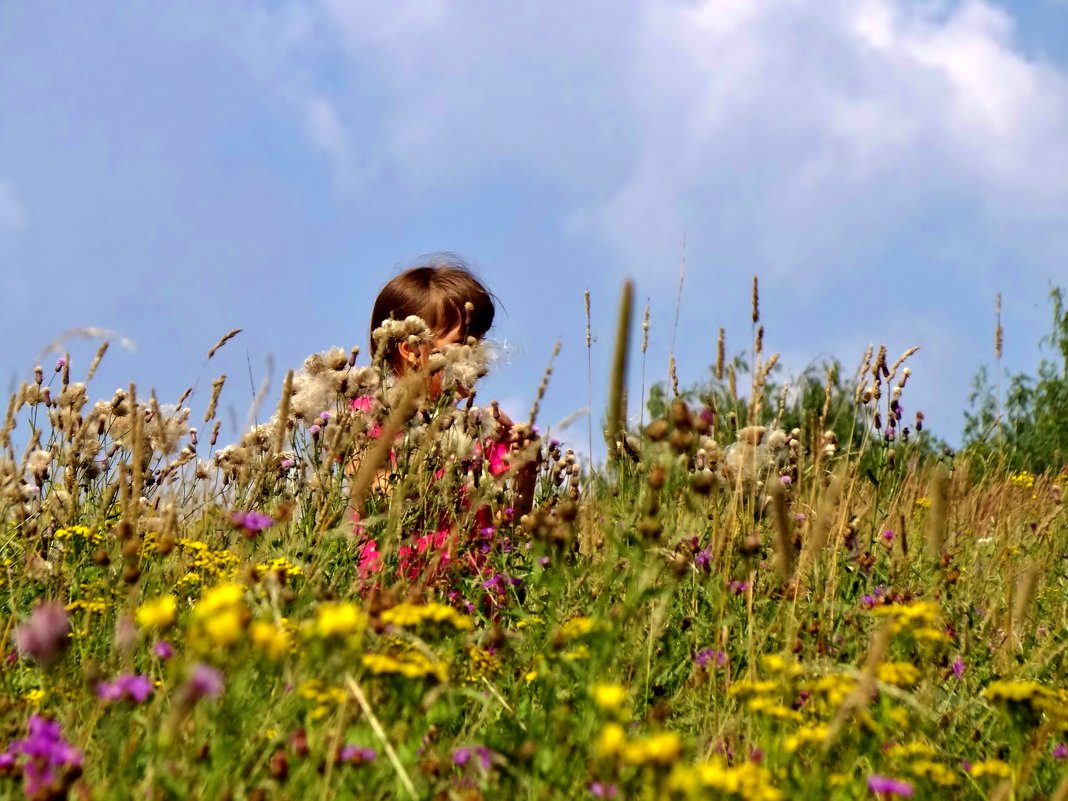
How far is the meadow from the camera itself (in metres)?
1.94

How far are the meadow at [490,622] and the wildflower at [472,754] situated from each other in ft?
0.04

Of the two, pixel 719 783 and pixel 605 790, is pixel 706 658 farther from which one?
pixel 719 783

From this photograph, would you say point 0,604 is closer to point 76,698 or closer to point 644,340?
point 76,698

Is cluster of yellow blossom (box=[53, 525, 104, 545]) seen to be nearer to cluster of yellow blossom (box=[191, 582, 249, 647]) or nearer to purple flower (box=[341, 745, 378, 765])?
purple flower (box=[341, 745, 378, 765])

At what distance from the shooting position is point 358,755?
1.92m

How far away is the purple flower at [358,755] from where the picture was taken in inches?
75.8

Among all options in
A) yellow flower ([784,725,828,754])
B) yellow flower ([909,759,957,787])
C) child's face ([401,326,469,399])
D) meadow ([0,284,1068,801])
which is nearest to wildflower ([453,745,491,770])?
meadow ([0,284,1068,801])

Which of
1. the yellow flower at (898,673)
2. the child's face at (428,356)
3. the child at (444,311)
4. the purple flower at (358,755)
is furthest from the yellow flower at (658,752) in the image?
the child at (444,311)

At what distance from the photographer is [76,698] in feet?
9.09

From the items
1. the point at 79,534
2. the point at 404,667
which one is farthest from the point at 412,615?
the point at 79,534

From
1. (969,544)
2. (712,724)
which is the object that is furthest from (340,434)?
(969,544)

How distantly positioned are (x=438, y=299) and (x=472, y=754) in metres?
3.99

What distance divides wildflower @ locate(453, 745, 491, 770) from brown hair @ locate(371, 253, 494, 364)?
3542mm

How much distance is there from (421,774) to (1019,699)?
118cm
